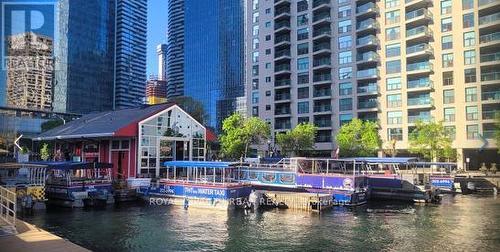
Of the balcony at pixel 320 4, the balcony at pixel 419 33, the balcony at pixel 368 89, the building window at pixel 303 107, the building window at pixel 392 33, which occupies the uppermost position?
the balcony at pixel 320 4

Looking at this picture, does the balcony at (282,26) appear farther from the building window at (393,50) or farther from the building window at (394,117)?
the building window at (394,117)

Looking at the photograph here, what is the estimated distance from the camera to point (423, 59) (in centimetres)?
7900

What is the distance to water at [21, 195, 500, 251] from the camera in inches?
952

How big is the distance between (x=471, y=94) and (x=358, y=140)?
18108 millimetres

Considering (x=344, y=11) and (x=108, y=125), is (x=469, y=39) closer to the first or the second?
(x=344, y=11)

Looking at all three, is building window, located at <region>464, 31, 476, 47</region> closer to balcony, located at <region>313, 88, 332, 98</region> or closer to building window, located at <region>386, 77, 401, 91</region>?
building window, located at <region>386, 77, 401, 91</region>

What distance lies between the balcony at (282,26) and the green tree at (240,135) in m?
31.8

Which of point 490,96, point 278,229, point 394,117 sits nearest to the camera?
point 278,229

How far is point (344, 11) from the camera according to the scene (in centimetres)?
9056

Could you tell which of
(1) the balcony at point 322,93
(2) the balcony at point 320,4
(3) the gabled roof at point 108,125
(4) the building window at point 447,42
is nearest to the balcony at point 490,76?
(4) the building window at point 447,42

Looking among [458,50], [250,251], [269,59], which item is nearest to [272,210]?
[250,251]

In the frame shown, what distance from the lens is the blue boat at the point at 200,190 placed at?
123 feet

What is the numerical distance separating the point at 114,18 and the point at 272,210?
124 metres

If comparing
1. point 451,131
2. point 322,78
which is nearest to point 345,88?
point 322,78
